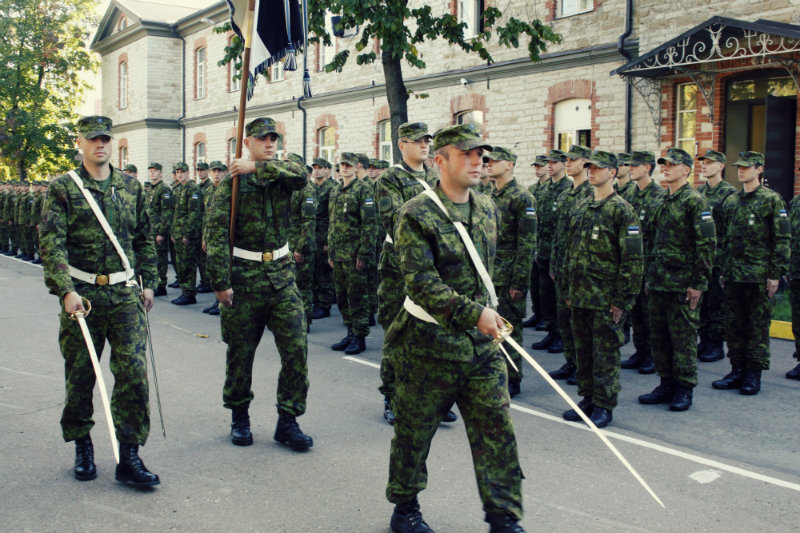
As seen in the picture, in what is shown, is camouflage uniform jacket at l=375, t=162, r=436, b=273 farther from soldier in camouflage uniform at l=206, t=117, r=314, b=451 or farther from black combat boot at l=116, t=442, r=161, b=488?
black combat boot at l=116, t=442, r=161, b=488

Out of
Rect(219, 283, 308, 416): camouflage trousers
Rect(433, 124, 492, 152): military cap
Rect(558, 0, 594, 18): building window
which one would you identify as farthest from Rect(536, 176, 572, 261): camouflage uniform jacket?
Rect(558, 0, 594, 18): building window

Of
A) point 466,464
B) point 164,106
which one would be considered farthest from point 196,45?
point 466,464

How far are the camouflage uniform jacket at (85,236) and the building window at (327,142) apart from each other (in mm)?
20265

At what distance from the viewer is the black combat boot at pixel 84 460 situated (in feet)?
16.5

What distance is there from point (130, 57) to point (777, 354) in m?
34.7

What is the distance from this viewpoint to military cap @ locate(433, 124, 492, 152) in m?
3.89

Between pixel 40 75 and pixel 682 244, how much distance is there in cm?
3897

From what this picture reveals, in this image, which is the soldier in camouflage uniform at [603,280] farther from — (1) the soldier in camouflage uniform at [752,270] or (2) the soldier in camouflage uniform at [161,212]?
(2) the soldier in camouflage uniform at [161,212]

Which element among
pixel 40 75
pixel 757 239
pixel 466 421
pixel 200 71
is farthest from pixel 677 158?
pixel 40 75

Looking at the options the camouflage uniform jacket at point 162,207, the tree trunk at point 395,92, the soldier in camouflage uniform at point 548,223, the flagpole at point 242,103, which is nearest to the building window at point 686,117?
the tree trunk at point 395,92

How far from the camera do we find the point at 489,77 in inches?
752

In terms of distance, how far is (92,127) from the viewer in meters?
5.09

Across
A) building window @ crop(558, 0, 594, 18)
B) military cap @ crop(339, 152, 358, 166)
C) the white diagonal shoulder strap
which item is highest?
building window @ crop(558, 0, 594, 18)

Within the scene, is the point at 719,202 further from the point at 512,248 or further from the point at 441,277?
the point at 441,277
